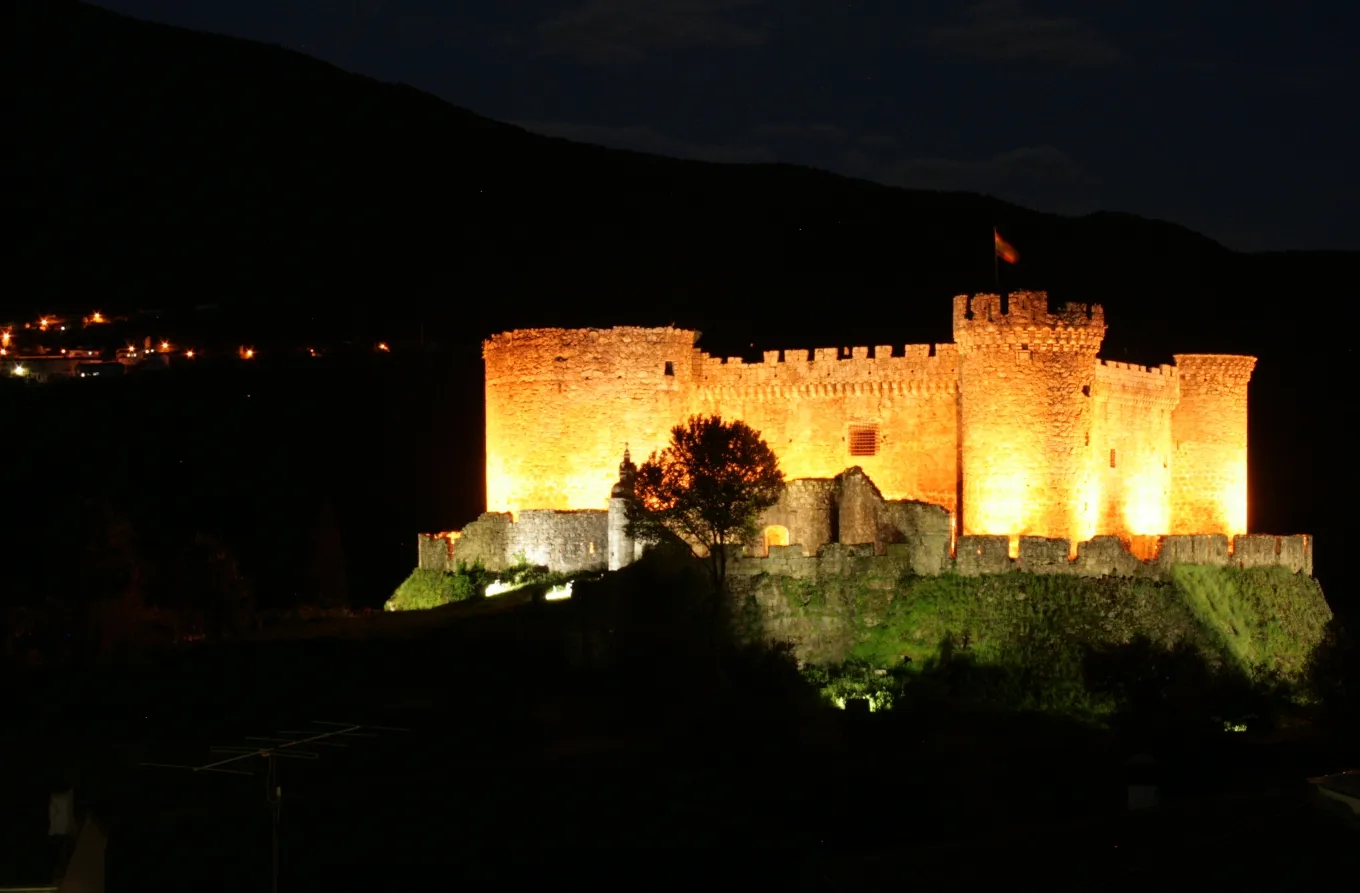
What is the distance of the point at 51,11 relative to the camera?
103m

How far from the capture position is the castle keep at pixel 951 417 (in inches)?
1435

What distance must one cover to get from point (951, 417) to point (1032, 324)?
2.74 metres

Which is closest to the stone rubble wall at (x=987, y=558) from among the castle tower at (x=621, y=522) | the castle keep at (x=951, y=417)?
the castle keep at (x=951, y=417)

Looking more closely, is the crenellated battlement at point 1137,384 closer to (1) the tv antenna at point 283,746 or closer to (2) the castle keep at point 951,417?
(2) the castle keep at point 951,417

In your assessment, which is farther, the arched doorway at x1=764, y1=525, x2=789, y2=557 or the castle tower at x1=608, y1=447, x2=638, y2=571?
the arched doorway at x1=764, y1=525, x2=789, y2=557

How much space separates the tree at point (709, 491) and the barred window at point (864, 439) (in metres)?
2.60

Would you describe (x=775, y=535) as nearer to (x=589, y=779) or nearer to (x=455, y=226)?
(x=589, y=779)

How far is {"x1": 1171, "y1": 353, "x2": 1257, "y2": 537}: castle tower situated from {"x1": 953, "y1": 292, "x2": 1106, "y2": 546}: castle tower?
4.50 metres

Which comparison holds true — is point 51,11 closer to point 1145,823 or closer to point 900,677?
point 900,677

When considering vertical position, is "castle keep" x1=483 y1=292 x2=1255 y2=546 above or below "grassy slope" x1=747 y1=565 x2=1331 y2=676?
above

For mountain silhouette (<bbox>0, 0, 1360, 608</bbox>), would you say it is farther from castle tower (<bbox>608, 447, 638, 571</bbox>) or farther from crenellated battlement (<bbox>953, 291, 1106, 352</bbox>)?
crenellated battlement (<bbox>953, 291, 1106, 352</bbox>)

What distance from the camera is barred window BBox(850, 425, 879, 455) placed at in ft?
128

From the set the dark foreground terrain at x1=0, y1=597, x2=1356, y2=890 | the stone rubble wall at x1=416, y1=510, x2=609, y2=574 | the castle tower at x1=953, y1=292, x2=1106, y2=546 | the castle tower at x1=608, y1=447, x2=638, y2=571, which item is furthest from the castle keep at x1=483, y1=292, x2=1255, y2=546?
the dark foreground terrain at x1=0, y1=597, x2=1356, y2=890

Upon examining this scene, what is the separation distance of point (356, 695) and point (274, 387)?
5273cm
